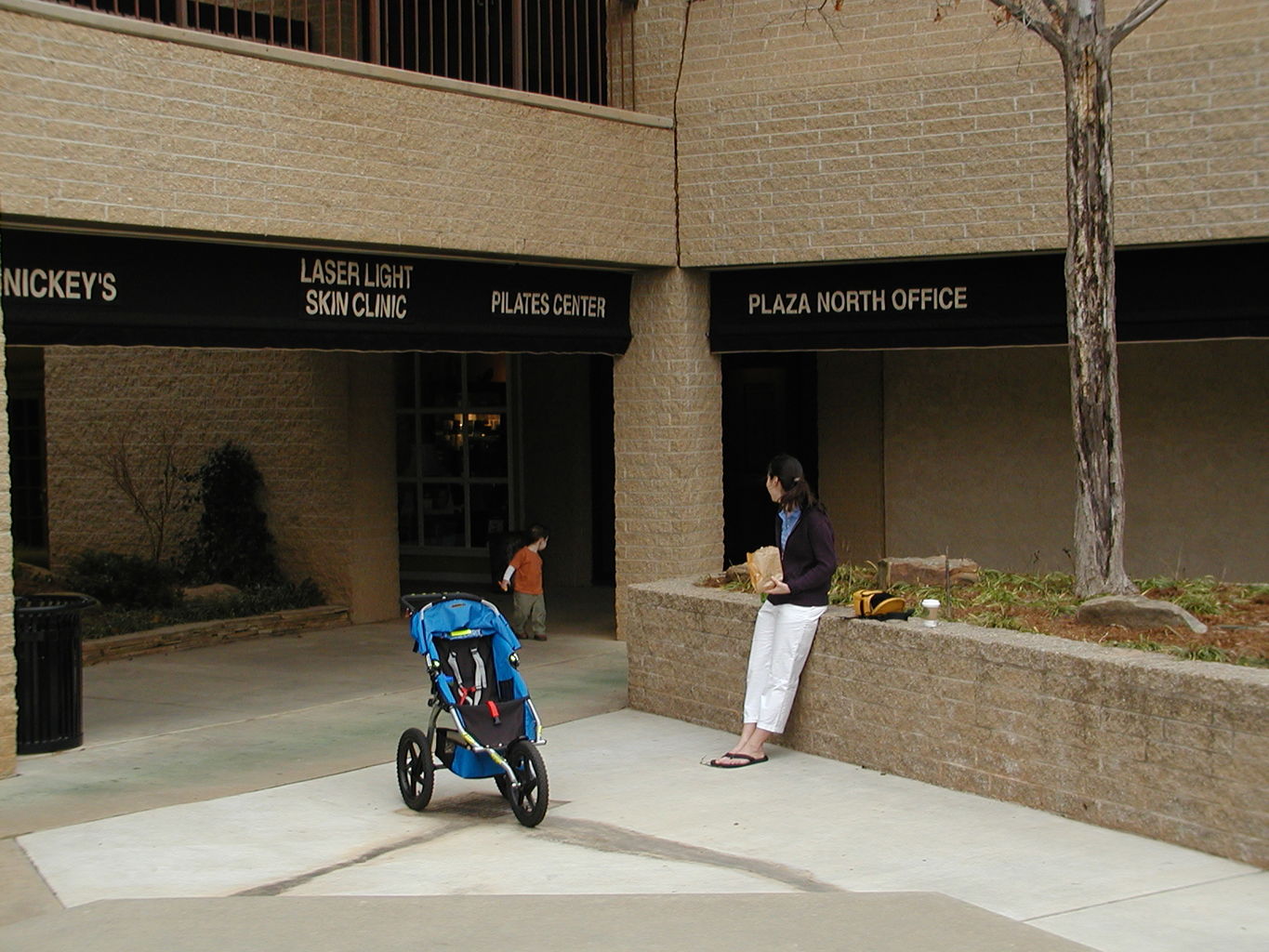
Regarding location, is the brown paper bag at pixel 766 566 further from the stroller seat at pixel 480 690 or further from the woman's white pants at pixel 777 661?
the stroller seat at pixel 480 690

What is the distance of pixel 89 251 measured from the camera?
10.2 metres

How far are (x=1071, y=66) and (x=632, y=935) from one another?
606 cm

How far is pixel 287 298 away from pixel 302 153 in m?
1.04

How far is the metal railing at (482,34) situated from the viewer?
42.9ft

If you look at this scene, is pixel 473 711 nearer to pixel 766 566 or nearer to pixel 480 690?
pixel 480 690

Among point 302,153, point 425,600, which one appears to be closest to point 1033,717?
point 425,600

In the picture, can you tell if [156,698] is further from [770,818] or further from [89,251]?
[770,818]

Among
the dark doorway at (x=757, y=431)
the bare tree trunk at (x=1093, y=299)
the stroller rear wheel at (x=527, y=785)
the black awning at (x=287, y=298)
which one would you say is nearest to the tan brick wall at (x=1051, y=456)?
the dark doorway at (x=757, y=431)

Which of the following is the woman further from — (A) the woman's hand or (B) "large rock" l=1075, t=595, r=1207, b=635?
(B) "large rock" l=1075, t=595, r=1207, b=635

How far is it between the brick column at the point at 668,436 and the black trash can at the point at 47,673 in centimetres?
551

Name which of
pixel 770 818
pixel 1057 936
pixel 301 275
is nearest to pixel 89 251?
pixel 301 275

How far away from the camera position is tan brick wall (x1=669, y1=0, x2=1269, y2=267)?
38.6 ft

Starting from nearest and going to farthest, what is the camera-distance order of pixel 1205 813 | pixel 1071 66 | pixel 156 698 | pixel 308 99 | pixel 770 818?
pixel 1205 813 < pixel 770 818 < pixel 1071 66 < pixel 308 99 < pixel 156 698

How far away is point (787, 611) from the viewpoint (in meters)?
9.48
